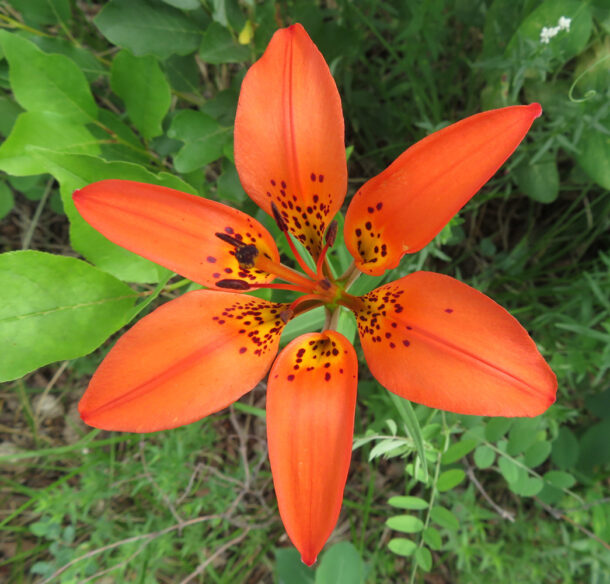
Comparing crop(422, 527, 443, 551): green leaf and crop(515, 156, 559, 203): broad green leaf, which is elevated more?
crop(515, 156, 559, 203): broad green leaf

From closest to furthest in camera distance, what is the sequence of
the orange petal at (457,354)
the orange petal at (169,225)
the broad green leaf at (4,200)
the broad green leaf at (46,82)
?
the orange petal at (457,354), the orange petal at (169,225), the broad green leaf at (46,82), the broad green leaf at (4,200)

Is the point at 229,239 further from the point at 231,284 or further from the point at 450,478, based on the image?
the point at 450,478

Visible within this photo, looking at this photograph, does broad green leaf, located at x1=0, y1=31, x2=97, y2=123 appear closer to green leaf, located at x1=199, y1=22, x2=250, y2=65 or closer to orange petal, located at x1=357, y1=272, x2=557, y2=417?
green leaf, located at x1=199, y1=22, x2=250, y2=65

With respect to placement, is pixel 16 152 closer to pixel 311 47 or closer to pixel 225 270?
pixel 225 270

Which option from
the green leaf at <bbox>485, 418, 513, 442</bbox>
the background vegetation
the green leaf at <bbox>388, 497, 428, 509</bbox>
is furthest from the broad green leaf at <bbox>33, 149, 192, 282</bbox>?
the green leaf at <bbox>485, 418, 513, 442</bbox>

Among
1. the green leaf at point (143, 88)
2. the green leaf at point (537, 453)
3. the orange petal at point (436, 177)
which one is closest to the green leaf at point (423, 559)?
the green leaf at point (537, 453)

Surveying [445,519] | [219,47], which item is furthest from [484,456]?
[219,47]

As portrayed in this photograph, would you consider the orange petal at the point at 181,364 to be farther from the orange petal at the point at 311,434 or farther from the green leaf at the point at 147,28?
the green leaf at the point at 147,28
